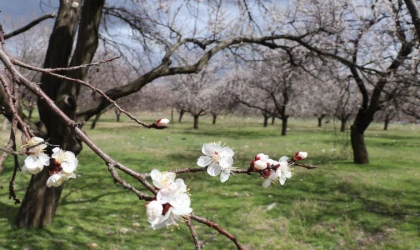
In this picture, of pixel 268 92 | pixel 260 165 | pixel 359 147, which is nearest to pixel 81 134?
pixel 260 165

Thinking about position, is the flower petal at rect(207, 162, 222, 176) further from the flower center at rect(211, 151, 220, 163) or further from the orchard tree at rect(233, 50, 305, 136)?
the orchard tree at rect(233, 50, 305, 136)

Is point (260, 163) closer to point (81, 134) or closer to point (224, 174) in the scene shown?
point (224, 174)

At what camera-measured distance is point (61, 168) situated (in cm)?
129

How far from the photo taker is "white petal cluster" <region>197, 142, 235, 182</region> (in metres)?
1.35

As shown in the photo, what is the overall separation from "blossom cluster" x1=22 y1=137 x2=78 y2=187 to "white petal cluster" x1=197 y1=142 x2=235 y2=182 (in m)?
A: 0.47

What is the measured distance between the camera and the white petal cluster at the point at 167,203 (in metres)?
0.90

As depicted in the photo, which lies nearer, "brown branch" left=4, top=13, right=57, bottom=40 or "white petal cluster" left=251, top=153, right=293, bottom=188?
"white petal cluster" left=251, top=153, right=293, bottom=188

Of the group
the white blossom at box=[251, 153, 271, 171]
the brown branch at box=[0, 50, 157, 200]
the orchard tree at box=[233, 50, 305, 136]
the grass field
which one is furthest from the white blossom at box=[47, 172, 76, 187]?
the orchard tree at box=[233, 50, 305, 136]

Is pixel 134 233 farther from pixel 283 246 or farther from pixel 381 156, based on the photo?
pixel 381 156

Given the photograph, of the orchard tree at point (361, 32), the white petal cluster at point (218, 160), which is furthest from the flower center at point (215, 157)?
the orchard tree at point (361, 32)

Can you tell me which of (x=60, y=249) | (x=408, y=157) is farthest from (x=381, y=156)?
(x=60, y=249)

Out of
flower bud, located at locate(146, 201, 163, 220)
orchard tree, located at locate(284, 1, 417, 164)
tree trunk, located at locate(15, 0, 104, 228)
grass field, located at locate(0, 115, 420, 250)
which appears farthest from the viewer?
orchard tree, located at locate(284, 1, 417, 164)

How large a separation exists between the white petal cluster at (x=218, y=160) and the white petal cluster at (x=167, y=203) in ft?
1.23

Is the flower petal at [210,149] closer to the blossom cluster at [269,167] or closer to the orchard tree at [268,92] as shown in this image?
the blossom cluster at [269,167]
